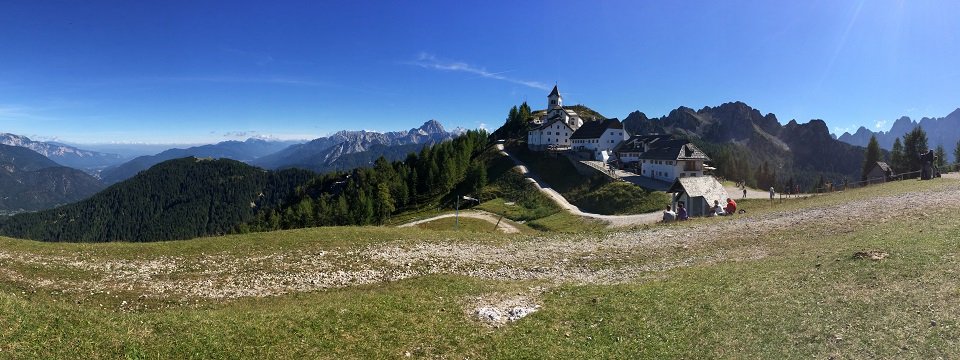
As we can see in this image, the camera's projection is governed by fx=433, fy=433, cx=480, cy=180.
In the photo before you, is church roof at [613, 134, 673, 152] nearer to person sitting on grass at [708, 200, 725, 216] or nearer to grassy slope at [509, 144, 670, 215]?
grassy slope at [509, 144, 670, 215]

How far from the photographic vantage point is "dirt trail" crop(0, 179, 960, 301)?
24.0m

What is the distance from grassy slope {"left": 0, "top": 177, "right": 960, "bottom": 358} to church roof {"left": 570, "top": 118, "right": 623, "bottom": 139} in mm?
96410

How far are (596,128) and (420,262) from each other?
103m

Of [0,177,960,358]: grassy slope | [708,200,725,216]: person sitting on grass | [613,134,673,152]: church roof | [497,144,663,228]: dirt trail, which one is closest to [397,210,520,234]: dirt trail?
[497,144,663,228]: dirt trail

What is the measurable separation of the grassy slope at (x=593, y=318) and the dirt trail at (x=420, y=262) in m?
1.35

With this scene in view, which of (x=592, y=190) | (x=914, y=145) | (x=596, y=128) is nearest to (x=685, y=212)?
(x=592, y=190)

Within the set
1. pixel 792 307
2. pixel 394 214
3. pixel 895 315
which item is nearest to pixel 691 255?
pixel 792 307

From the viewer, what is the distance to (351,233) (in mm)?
35250

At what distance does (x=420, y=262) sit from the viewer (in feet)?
95.7

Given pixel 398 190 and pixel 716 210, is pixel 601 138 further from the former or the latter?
pixel 716 210

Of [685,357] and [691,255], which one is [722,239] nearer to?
[691,255]

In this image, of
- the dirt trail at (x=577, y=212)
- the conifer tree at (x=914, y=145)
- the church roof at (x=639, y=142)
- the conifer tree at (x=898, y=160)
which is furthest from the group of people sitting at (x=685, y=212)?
the conifer tree at (x=898, y=160)

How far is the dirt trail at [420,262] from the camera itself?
24047mm

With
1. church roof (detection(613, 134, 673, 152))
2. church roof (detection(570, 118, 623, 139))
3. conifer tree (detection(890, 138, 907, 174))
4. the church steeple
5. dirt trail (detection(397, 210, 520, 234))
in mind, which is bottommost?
dirt trail (detection(397, 210, 520, 234))
